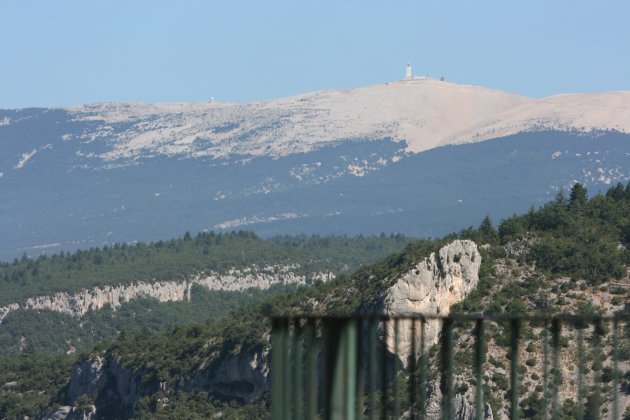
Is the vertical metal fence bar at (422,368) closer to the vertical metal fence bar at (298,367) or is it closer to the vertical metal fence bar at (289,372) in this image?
the vertical metal fence bar at (298,367)

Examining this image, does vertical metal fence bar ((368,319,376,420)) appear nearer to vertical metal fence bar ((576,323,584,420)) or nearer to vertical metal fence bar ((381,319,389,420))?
vertical metal fence bar ((381,319,389,420))

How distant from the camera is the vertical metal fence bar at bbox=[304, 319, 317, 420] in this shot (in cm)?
3180

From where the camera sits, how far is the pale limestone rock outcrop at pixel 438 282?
157m

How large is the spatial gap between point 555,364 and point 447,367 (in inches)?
65.2

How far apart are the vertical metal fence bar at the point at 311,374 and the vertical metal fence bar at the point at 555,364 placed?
355 cm

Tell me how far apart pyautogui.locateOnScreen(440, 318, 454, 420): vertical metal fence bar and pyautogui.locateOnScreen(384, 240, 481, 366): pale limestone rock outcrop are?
393 ft

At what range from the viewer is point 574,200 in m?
178

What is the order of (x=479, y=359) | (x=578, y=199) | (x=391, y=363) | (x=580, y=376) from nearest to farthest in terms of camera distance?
1. (x=479, y=359)
2. (x=580, y=376)
3. (x=391, y=363)
4. (x=578, y=199)

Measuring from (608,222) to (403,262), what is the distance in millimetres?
16759

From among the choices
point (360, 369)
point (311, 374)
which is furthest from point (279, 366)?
point (360, 369)

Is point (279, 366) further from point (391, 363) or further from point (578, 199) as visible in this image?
point (578, 199)

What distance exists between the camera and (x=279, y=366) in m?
31.5

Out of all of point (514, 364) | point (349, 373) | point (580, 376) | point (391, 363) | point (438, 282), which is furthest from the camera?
point (438, 282)

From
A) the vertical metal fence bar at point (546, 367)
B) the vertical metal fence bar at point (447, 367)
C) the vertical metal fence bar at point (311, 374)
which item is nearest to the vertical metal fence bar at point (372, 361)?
the vertical metal fence bar at point (311, 374)
